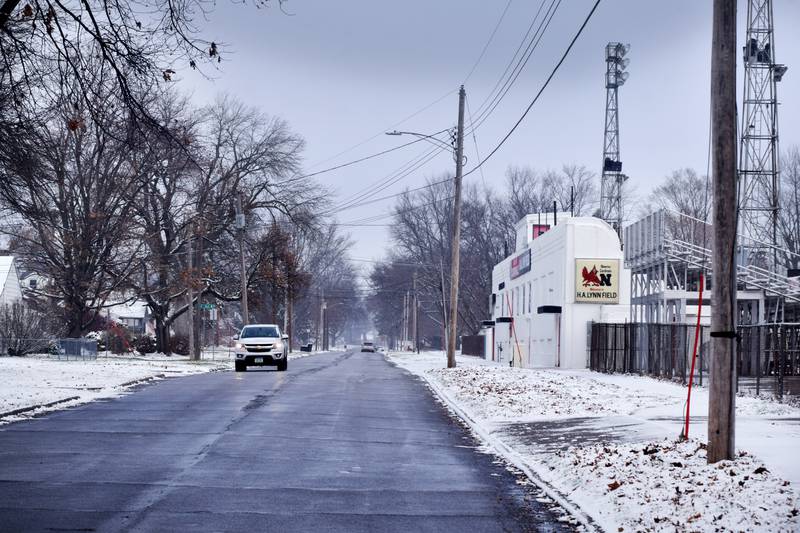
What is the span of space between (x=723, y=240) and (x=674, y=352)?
22.9 m

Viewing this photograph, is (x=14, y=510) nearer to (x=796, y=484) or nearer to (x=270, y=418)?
(x=796, y=484)

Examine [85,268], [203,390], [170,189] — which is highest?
[170,189]

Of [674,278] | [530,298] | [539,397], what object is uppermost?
[674,278]

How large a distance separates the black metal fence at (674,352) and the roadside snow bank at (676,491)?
46.0ft

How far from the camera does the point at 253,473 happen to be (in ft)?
42.3

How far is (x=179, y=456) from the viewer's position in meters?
14.3

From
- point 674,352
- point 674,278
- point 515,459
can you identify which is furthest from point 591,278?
point 515,459

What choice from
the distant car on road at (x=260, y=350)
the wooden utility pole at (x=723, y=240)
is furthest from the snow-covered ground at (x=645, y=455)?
the distant car on road at (x=260, y=350)

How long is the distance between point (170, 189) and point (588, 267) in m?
24.8

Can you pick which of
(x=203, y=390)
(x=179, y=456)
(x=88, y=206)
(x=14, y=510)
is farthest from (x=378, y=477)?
(x=88, y=206)

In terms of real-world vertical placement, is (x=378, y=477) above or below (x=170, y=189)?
below

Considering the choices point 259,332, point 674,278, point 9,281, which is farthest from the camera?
point 9,281

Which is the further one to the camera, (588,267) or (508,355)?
(508,355)

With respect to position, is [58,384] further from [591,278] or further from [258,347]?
[591,278]
